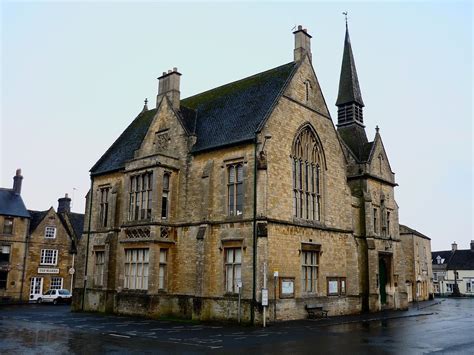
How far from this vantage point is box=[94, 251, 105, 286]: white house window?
33.3 metres

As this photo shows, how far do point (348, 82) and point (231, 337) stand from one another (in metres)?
29.6

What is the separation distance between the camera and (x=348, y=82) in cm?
4234

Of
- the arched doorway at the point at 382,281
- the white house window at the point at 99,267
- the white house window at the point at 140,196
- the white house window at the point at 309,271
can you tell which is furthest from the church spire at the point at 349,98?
the white house window at the point at 99,267

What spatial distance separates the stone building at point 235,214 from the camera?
2550 cm

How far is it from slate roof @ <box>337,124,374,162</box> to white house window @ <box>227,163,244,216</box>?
14.3m

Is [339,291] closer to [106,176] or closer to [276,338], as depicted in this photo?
[276,338]

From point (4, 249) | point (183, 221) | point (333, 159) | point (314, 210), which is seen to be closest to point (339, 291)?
point (314, 210)

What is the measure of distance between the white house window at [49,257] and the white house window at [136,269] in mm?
24650

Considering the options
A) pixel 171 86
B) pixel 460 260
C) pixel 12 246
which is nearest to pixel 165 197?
pixel 171 86

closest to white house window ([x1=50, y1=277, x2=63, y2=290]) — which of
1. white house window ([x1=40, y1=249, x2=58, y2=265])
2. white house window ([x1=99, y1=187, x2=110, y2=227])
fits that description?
white house window ([x1=40, y1=249, x2=58, y2=265])

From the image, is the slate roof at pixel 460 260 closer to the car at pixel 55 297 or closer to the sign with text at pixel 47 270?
the car at pixel 55 297

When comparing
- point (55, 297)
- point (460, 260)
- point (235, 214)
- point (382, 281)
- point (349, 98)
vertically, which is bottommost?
point (55, 297)

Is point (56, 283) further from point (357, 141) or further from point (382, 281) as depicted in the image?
point (357, 141)

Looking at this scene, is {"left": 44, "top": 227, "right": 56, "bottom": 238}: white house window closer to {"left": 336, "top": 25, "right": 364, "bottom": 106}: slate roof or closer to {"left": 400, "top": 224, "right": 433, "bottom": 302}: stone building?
{"left": 336, "top": 25, "right": 364, "bottom": 106}: slate roof
